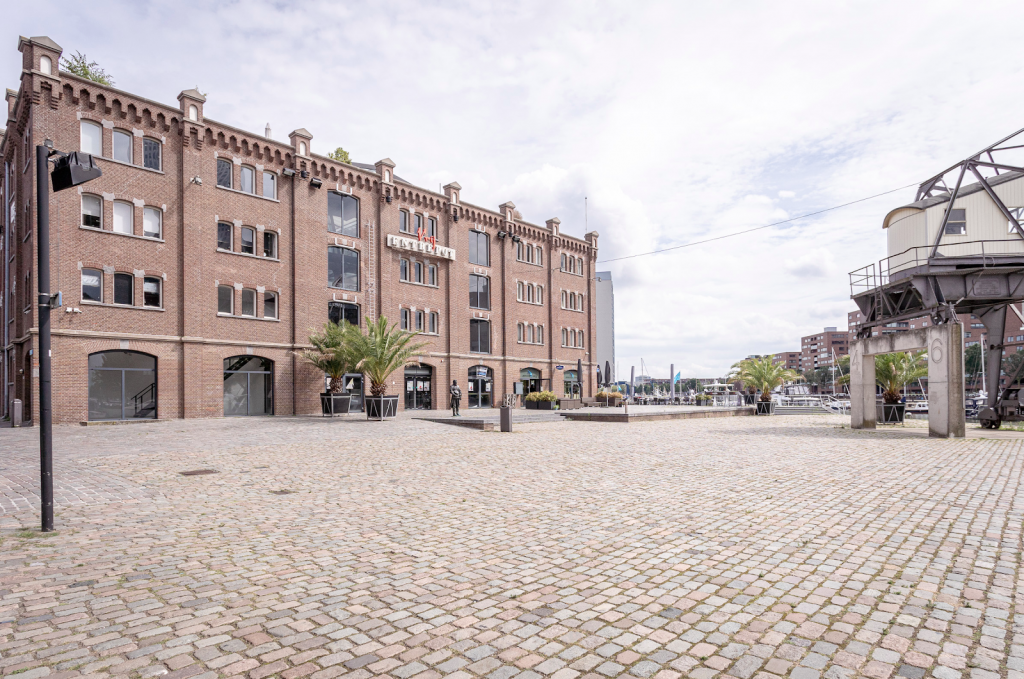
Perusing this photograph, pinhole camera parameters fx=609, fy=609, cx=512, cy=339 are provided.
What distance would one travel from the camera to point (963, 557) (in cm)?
546

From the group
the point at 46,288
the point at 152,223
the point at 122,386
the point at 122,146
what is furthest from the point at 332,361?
the point at 46,288

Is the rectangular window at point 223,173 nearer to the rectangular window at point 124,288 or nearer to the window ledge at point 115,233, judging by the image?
the window ledge at point 115,233

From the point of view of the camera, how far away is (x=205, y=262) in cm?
2764

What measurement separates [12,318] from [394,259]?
17986 mm

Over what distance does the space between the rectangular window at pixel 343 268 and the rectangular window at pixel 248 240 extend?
4.12 m

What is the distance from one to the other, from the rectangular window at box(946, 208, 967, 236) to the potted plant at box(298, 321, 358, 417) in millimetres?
24393

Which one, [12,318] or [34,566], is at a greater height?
[12,318]

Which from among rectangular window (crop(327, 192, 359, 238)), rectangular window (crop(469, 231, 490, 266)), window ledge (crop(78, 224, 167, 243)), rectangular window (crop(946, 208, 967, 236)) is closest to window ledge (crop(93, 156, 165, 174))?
window ledge (crop(78, 224, 167, 243))

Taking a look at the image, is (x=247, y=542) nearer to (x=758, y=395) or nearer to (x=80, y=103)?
(x=80, y=103)

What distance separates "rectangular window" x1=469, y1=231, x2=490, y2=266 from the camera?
40594mm

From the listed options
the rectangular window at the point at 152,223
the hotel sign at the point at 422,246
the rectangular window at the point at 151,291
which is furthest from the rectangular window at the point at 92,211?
the hotel sign at the point at 422,246

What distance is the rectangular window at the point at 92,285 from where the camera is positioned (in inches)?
949

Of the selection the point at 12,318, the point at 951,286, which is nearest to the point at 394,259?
the point at 12,318

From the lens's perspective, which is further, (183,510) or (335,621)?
(183,510)
